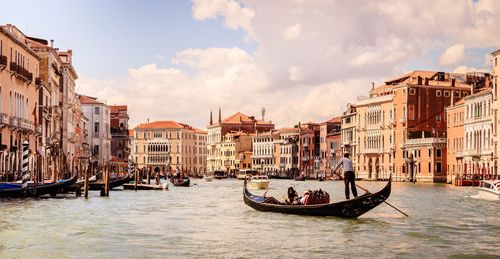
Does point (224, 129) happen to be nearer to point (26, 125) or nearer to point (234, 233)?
point (26, 125)

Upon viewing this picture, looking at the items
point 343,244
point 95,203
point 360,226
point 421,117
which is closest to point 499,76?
point 421,117

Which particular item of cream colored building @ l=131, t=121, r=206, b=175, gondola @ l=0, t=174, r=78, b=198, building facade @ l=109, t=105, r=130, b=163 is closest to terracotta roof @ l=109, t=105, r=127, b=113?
building facade @ l=109, t=105, r=130, b=163

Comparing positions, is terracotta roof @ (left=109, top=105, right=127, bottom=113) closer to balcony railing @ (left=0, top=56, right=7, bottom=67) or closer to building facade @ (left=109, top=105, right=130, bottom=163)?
building facade @ (left=109, top=105, right=130, bottom=163)

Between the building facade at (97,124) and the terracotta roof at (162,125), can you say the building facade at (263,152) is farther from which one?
the building facade at (97,124)

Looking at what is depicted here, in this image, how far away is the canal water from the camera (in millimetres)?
12648

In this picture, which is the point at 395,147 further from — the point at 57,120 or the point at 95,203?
the point at 95,203

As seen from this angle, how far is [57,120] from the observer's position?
42.5 metres

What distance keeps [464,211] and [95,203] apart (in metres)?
9.76

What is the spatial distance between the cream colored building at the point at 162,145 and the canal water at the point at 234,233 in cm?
8282

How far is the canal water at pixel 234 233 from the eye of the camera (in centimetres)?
1265

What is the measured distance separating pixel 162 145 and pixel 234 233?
3563 inches

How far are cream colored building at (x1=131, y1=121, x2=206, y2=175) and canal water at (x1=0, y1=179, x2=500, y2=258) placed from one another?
82.8 meters

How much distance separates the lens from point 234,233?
608 inches

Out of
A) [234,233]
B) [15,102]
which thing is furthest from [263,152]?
[234,233]
